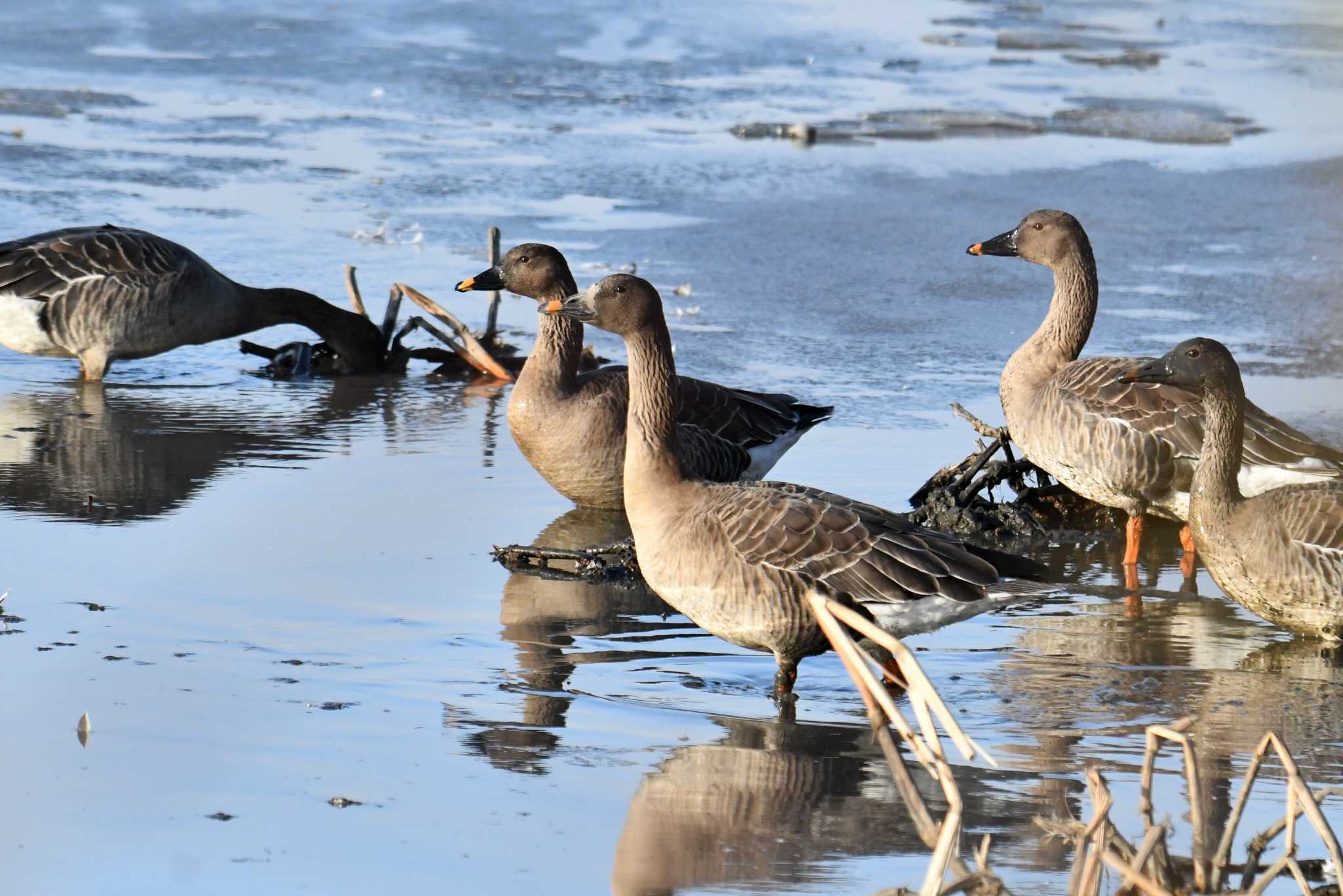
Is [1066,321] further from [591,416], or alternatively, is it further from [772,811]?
[772,811]

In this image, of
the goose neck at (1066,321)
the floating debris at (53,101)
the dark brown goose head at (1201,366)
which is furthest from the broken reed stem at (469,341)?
the floating debris at (53,101)

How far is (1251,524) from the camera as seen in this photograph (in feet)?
21.0

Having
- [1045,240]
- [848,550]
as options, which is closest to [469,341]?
[1045,240]

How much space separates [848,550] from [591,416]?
8.36ft

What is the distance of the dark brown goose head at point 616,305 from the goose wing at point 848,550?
0.78 metres

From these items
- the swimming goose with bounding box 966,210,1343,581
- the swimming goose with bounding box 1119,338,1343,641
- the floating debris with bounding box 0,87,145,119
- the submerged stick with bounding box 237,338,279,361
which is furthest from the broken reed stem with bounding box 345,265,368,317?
the floating debris with bounding box 0,87,145,119

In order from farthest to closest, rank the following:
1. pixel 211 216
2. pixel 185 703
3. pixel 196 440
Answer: pixel 211 216 → pixel 196 440 → pixel 185 703

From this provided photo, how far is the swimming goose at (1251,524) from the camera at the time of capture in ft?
20.3

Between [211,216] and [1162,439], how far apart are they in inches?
311

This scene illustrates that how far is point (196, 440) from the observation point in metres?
8.55

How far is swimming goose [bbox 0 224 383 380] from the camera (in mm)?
9781

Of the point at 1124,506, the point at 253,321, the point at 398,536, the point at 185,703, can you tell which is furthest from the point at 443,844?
the point at 253,321

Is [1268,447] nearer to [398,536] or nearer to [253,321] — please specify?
[398,536]

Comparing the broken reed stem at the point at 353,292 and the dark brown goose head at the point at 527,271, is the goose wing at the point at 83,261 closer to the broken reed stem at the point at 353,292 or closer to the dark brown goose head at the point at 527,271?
the broken reed stem at the point at 353,292
